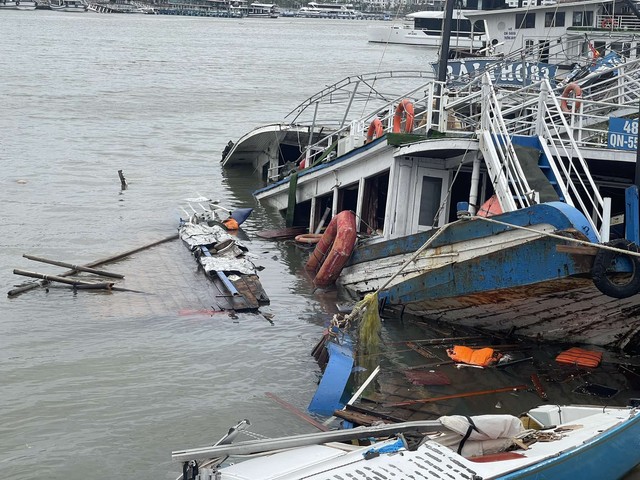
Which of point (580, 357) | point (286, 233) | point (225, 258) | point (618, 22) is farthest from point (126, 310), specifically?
point (618, 22)

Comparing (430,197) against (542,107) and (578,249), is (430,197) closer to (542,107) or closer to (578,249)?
(542,107)

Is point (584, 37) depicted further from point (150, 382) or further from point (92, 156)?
point (150, 382)

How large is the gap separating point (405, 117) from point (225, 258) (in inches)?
179

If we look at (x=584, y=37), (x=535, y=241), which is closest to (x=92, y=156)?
(x=584, y=37)

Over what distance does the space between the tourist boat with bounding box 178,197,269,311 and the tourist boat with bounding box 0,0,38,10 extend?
16452 centimetres

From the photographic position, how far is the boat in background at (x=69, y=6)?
185250 millimetres

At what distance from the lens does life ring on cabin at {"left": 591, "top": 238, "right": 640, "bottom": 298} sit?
1121 centimetres

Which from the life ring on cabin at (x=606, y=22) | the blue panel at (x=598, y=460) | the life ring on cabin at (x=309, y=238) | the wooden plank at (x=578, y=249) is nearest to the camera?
the blue panel at (x=598, y=460)

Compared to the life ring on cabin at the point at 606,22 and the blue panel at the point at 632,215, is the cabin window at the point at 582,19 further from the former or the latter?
the blue panel at the point at 632,215

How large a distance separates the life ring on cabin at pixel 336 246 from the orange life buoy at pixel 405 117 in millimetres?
1798

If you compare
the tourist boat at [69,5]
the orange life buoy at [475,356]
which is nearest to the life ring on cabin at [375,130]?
the orange life buoy at [475,356]

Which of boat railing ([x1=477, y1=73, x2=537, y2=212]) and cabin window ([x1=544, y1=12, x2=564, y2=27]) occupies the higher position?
cabin window ([x1=544, y1=12, x2=564, y2=27])

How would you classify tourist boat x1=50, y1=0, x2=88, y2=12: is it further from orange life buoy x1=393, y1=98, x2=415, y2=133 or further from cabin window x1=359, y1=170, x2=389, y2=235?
orange life buoy x1=393, y1=98, x2=415, y2=133

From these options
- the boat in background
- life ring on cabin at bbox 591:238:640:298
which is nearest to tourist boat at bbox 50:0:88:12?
the boat in background
